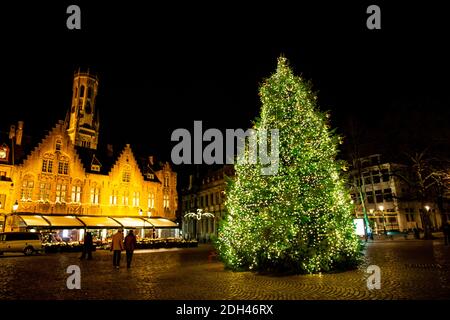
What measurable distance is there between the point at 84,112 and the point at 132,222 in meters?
39.2

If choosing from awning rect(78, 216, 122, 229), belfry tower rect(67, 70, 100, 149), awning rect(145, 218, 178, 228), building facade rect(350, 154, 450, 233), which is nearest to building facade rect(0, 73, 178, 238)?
awning rect(145, 218, 178, 228)

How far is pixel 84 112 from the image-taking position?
228ft

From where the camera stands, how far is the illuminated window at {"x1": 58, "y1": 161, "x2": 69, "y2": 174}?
38144mm

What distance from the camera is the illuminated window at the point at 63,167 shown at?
38.1 m

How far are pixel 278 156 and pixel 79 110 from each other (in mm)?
65096

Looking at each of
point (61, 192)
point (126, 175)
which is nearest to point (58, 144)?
point (61, 192)

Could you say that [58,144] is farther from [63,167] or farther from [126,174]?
[126,174]

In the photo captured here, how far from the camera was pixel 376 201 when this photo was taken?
60.5 m

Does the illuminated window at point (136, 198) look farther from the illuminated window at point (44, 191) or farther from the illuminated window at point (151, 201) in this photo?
the illuminated window at point (44, 191)

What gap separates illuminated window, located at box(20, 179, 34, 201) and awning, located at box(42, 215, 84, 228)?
9.48 feet

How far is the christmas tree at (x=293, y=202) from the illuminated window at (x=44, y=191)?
29050mm

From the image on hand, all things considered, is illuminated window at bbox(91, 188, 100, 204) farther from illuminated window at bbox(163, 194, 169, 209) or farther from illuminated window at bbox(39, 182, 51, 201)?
illuminated window at bbox(163, 194, 169, 209)
